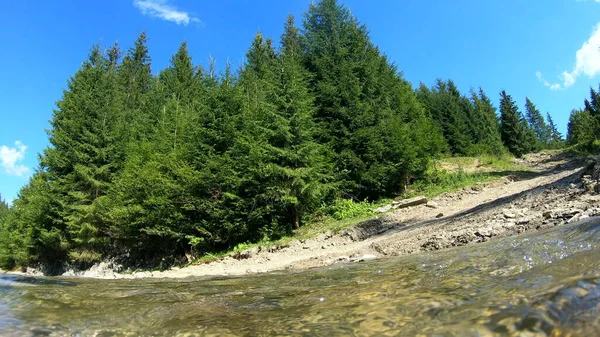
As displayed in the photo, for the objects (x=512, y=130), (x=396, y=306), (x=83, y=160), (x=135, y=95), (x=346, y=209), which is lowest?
(x=396, y=306)

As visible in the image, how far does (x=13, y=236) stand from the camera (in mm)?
37219

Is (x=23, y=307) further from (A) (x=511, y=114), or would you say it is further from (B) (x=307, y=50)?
(A) (x=511, y=114)

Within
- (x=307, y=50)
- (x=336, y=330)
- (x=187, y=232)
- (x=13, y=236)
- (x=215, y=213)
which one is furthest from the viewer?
(x=13, y=236)

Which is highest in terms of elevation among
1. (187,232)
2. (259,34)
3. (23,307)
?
(259,34)

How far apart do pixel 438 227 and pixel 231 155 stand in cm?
1202

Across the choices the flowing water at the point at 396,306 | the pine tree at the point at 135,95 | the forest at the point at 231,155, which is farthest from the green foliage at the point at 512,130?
the flowing water at the point at 396,306

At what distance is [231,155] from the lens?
19.7 metres

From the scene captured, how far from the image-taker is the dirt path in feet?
28.9

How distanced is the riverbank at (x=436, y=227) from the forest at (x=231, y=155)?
11.5 feet

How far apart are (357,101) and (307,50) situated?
8065mm

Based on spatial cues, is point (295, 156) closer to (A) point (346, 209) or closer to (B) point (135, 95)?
(A) point (346, 209)

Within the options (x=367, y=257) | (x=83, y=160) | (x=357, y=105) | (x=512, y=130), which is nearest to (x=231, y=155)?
(x=357, y=105)

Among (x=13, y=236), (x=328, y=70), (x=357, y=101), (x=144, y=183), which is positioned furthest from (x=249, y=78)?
(x=13, y=236)

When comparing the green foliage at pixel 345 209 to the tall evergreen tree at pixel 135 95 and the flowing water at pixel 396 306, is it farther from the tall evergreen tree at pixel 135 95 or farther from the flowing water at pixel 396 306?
the tall evergreen tree at pixel 135 95
